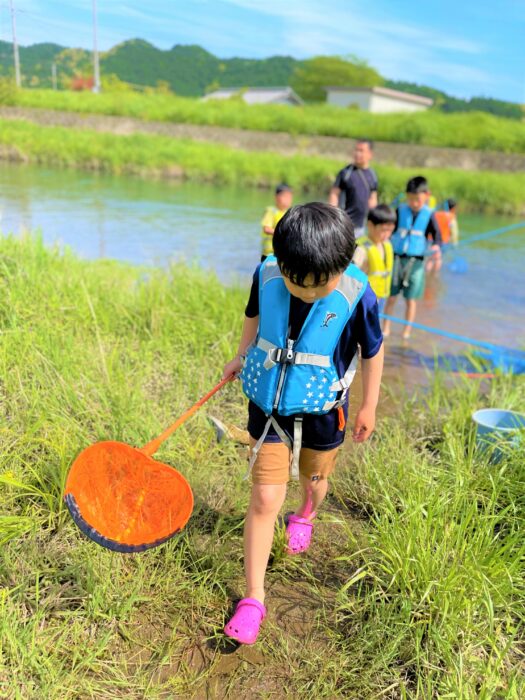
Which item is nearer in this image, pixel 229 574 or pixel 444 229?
pixel 229 574

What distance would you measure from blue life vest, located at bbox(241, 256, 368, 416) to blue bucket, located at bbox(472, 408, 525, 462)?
121cm

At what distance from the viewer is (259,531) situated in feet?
6.50

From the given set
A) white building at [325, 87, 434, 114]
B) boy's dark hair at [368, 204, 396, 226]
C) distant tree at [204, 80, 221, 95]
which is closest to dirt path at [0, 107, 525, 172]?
boy's dark hair at [368, 204, 396, 226]

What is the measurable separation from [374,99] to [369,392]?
65023 millimetres

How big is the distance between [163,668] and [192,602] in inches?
9.7

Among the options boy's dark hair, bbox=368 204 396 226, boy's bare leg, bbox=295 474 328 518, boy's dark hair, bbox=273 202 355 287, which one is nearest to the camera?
boy's dark hair, bbox=273 202 355 287

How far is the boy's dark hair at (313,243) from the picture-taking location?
1669 millimetres

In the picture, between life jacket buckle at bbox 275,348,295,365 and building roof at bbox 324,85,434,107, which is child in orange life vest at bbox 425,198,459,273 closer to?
life jacket buckle at bbox 275,348,295,365

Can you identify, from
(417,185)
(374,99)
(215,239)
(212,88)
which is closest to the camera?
(417,185)

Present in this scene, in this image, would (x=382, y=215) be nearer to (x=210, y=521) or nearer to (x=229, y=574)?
(x=210, y=521)

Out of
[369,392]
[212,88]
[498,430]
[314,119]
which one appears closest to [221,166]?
[314,119]

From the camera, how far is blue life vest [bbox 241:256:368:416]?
186 centimetres

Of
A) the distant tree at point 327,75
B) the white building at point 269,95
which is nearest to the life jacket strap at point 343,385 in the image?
the white building at point 269,95

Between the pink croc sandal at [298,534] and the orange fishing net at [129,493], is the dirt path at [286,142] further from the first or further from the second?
the orange fishing net at [129,493]
